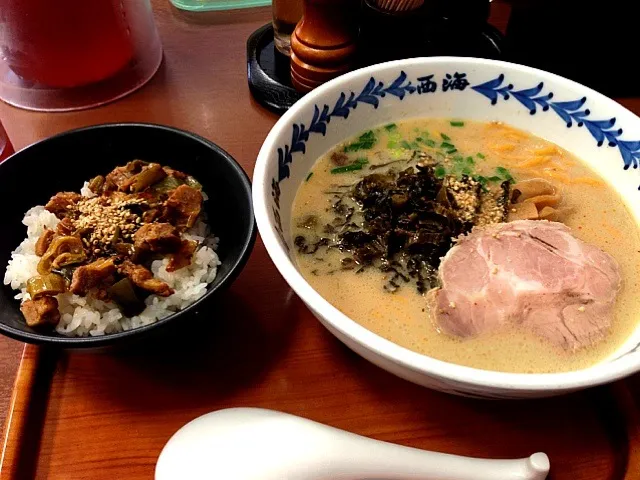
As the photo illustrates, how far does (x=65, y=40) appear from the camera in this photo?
1.68 meters

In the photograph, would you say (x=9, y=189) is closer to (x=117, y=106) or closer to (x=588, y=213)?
(x=117, y=106)

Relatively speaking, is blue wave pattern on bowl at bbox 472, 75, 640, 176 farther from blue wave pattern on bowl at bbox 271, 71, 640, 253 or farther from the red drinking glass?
the red drinking glass

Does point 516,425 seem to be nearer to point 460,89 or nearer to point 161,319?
point 161,319

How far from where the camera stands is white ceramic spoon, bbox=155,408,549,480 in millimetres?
861

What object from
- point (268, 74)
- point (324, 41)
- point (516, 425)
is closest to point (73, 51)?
point (268, 74)

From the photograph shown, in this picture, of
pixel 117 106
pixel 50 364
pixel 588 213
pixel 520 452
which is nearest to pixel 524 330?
pixel 520 452

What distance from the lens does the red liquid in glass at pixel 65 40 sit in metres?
1.60

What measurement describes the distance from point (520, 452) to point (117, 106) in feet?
5.11

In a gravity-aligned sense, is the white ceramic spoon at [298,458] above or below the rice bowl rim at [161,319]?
below

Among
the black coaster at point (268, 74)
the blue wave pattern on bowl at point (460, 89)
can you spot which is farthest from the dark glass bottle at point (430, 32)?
the blue wave pattern on bowl at point (460, 89)

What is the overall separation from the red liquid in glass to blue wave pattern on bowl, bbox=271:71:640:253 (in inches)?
34.9

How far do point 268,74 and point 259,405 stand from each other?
1.20m

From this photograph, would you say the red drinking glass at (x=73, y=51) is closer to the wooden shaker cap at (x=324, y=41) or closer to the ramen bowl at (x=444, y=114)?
the wooden shaker cap at (x=324, y=41)

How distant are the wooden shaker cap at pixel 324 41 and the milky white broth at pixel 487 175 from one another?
14.6 inches
